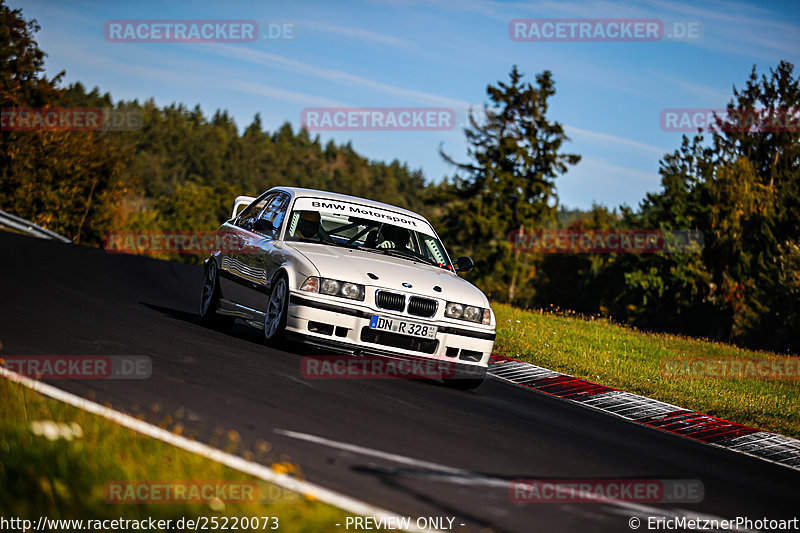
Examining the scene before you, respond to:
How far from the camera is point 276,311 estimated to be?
9.19m

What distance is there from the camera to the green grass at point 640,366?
37.5 feet

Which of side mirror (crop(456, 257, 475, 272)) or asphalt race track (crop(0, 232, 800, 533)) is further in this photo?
side mirror (crop(456, 257, 475, 272))

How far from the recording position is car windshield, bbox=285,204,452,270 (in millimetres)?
10047

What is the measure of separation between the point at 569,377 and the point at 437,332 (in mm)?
3836

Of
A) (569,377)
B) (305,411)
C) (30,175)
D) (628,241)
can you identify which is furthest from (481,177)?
(305,411)

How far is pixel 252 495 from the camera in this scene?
4062 millimetres

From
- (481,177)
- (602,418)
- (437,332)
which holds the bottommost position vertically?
(602,418)

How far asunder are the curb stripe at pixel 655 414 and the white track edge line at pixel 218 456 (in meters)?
5.46

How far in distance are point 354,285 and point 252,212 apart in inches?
129

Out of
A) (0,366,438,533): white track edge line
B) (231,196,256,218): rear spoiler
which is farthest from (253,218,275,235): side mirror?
(0,366,438,533): white track edge line

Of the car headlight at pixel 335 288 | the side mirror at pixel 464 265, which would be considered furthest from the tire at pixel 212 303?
the side mirror at pixel 464 265

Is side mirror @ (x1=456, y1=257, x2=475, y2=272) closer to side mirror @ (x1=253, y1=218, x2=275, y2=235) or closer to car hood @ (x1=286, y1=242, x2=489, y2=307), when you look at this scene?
car hood @ (x1=286, y1=242, x2=489, y2=307)

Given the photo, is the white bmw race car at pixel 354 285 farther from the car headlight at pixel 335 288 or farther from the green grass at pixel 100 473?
the green grass at pixel 100 473

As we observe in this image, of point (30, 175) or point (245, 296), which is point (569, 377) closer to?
point (245, 296)
